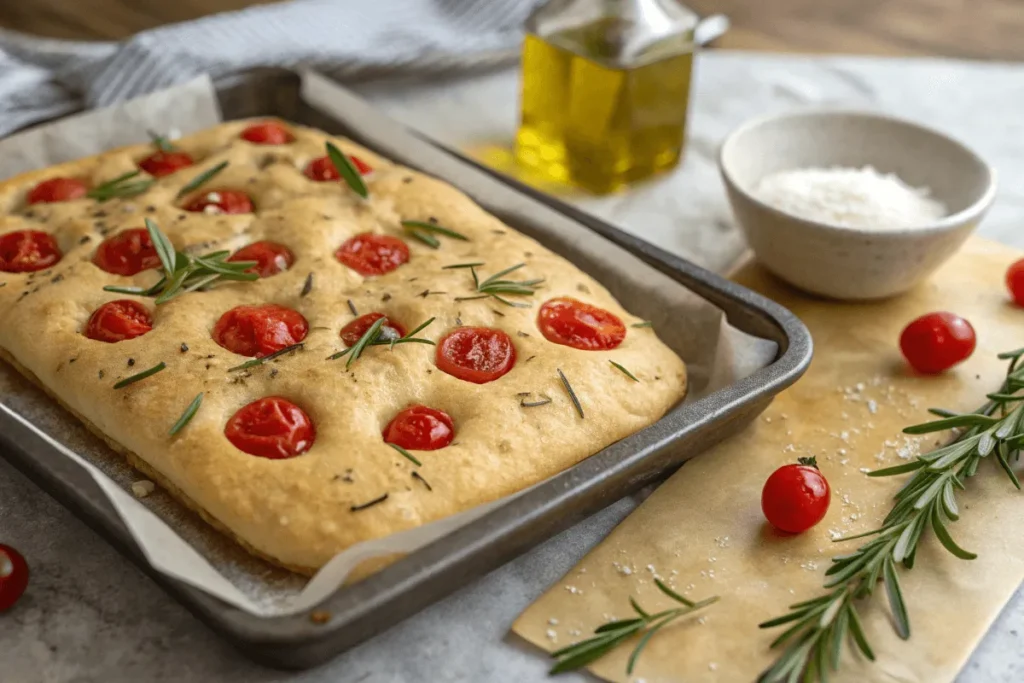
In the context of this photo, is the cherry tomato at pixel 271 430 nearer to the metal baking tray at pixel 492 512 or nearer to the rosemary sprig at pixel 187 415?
the rosemary sprig at pixel 187 415

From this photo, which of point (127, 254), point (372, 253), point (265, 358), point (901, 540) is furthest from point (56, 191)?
point (901, 540)

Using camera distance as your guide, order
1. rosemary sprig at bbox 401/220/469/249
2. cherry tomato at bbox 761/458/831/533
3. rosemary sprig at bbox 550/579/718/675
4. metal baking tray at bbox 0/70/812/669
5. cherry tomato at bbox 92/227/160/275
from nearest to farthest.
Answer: metal baking tray at bbox 0/70/812/669 < rosemary sprig at bbox 550/579/718/675 < cherry tomato at bbox 761/458/831/533 < cherry tomato at bbox 92/227/160/275 < rosemary sprig at bbox 401/220/469/249

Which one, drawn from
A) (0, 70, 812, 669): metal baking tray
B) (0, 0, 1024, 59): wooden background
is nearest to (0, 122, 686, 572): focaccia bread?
(0, 70, 812, 669): metal baking tray

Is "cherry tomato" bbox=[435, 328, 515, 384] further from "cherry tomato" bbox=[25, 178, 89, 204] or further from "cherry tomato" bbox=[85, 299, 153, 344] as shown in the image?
"cherry tomato" bbox=[25, 178, 89, 204]

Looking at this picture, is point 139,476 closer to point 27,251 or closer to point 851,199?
point 27,251

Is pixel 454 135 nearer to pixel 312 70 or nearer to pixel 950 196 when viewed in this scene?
pixel 312 70

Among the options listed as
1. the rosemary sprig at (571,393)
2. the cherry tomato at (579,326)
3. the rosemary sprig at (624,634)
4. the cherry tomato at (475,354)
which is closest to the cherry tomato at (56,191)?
the cherry tomato at (475,354)
